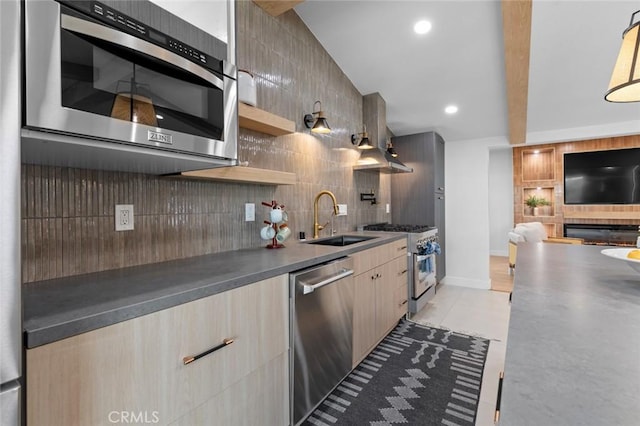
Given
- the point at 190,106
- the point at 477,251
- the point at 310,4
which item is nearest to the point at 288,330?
the point at 190,106

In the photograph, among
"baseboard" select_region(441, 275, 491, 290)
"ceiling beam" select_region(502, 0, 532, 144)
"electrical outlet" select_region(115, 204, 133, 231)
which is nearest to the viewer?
"electrical outlet" select_region(115, 204, 133, 231)

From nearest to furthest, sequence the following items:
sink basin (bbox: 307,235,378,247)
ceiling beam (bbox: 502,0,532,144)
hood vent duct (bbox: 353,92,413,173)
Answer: ceiling beam (bbox: 502,0,532,144) → sink basin (bbox: 307,235,378,247) → hood vent duct (bbox: 353,92,413,173)

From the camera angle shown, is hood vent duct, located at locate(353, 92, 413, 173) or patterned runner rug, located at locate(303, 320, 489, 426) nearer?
patterned runner rug, located at locate(303, 320, 489, 426)

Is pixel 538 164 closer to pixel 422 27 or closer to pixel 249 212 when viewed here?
pixel 422 27

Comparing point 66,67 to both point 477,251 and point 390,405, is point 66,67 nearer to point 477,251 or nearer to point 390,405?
point 390,405

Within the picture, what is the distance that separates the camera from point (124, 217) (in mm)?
1401

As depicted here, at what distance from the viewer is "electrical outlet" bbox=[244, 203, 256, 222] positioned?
2.07m

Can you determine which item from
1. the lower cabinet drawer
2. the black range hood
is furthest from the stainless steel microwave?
the black range hood

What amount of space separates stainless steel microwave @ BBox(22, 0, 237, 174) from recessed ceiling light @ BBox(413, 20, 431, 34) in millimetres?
1976

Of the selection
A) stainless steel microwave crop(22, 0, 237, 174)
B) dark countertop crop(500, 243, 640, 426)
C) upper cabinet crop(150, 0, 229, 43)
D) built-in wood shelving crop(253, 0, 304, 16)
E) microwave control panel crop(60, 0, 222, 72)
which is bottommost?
dark countertop crop(500, 243, 640, 426)

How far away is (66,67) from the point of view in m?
0.80

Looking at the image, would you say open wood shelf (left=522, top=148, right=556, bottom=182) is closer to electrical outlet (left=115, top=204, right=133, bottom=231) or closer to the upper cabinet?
the upper cabinet

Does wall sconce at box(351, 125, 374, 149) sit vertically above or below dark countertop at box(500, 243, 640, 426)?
above

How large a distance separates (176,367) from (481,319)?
325 centimetres
